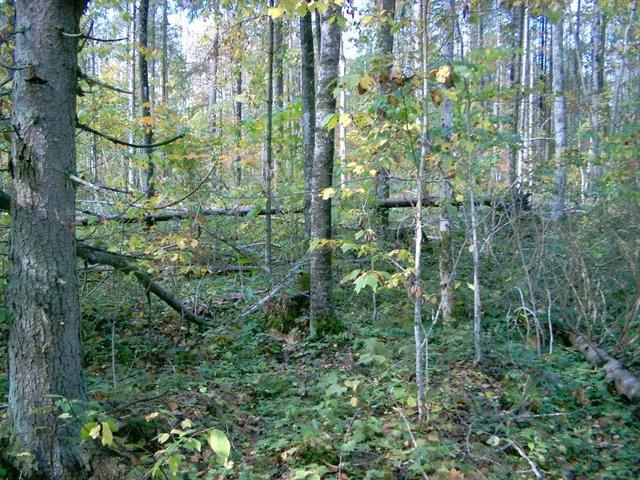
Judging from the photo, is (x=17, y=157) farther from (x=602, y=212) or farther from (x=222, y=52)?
(x=222, y=52)

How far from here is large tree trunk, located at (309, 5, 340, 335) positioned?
5.63 m

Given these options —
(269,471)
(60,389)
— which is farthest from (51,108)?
(269,471)

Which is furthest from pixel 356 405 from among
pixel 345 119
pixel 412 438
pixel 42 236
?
pixel 42 236

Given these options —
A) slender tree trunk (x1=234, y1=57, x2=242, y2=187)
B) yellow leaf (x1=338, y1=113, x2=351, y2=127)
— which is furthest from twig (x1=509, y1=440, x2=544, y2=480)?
slender tree trunk (x1=234, y1=57, x2=242, y2=187)

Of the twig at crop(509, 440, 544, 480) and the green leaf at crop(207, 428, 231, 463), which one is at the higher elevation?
the green leaf at crop(207, 428, 231, 463)

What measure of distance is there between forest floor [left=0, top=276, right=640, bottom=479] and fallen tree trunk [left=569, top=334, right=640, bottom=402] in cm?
11

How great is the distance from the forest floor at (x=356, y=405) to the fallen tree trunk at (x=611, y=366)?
11cm

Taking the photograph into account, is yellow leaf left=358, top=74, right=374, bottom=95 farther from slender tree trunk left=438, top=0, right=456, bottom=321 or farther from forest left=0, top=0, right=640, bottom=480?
slender tree trunk left=438, top=0, right=456, bottom=321

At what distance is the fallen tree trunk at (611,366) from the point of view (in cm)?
440

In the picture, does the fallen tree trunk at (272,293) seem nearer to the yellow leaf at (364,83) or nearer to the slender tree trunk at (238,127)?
the slender tree trunk at (238,127)

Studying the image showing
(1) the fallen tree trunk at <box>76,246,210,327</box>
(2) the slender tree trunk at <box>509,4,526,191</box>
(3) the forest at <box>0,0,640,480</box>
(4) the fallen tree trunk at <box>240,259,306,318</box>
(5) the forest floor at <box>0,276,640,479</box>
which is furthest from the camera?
(4) the fallen tree trunk at <box>240,259,306,318</box>

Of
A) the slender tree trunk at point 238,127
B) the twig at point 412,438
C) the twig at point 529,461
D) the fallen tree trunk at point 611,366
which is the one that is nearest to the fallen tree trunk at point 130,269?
the slender tree trunk at point 238,127

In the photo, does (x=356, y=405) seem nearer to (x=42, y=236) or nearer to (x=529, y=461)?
(x=529, y=461)

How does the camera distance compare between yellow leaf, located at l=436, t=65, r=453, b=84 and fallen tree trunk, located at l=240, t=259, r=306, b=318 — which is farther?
fallen tree trunk, located at l=240, t=259, r=306, b=318
